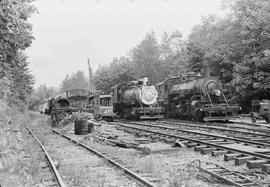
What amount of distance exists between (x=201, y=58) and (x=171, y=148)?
26.9 meters

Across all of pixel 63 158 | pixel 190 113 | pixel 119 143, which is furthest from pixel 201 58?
pixel 63 158

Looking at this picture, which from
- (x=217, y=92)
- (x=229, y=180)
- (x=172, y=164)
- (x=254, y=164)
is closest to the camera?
(x=229, y=180)

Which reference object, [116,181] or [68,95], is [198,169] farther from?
[68,95]

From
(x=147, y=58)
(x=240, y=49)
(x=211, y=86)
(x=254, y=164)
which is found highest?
(x=147, y=58)

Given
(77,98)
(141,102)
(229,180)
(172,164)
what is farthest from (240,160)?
(77,98)

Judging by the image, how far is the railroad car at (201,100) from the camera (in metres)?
21.5

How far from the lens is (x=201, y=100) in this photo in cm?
2248

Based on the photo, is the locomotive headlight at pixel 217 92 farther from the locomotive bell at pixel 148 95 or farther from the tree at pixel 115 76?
the tree at pixel 115 76

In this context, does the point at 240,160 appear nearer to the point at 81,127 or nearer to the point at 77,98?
the point at 81,127

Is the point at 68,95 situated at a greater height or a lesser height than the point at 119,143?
greater

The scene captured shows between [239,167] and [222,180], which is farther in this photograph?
[239,167]

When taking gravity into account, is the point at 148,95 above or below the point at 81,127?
above

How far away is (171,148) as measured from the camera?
10.8 metres

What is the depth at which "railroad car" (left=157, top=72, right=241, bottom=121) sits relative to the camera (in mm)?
21547
